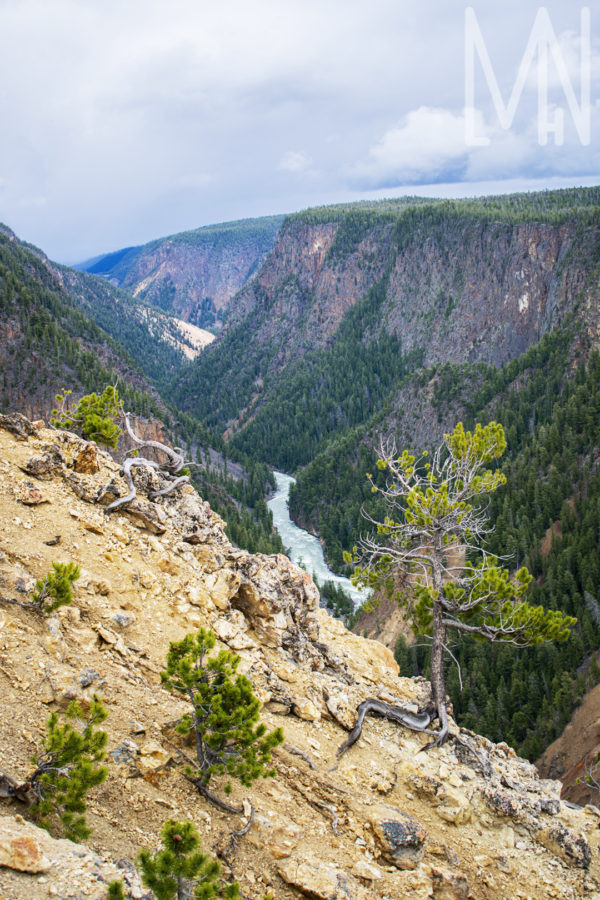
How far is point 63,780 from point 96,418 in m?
17.7

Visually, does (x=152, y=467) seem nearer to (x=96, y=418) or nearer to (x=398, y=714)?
(x=96, y=418)

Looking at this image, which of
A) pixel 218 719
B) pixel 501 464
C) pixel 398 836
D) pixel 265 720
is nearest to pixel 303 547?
pixel 501 464

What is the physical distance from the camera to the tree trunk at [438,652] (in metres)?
18.6

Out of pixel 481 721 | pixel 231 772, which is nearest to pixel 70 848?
pixel 231 772

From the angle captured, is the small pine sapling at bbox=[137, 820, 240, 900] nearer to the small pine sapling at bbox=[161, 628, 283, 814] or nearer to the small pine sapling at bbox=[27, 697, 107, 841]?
the small pine sapling at bbox=[27, 697, 107, 841]

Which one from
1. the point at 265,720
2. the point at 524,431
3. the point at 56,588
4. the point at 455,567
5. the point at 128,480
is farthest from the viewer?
the point at 524,431

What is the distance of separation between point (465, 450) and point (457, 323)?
605 ft

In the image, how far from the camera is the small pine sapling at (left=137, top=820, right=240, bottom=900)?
9078mm

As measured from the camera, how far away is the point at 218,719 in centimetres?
1225

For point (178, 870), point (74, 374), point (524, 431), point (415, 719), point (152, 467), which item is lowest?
point (524, 431)

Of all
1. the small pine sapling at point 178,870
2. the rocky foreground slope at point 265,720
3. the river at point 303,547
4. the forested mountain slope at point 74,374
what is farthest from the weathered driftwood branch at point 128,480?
the river at point 303,547

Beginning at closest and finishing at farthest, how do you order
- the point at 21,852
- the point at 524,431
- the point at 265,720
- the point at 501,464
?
1. the point at 21,852
2. the point at 265,720
3. the point at 501,464
4. the point at 524,431

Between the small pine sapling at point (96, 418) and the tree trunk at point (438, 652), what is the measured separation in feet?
48.3

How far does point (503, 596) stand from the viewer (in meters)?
20.0
